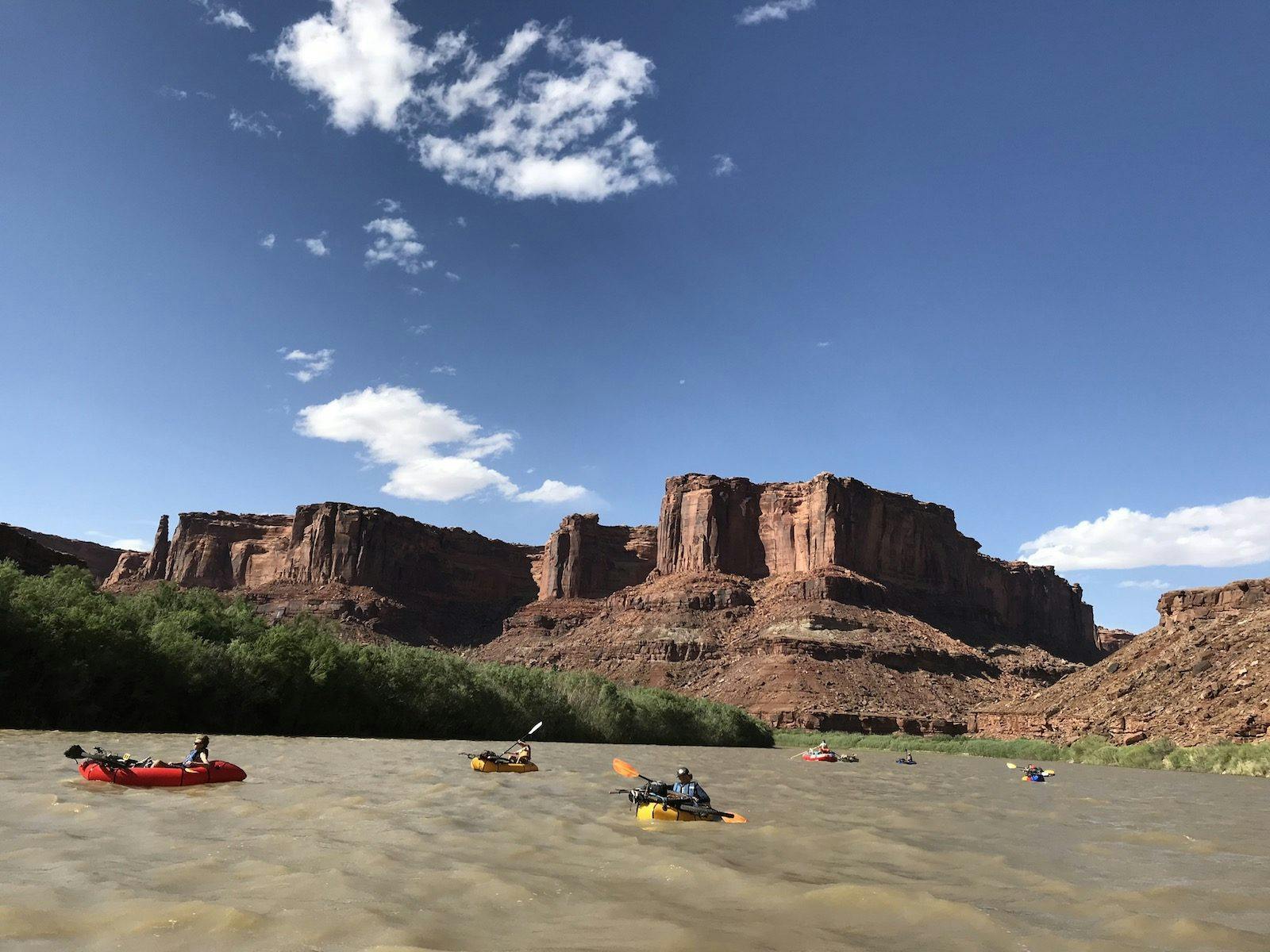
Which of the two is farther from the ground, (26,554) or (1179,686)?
(26,554)

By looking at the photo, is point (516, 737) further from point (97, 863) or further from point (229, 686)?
point (97, 863)

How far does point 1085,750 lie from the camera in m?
47.9

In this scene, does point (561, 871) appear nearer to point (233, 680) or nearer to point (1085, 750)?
point (233, 680)

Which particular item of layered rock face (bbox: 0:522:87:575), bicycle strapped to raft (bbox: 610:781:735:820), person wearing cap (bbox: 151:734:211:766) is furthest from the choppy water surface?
layered rock face (bbox: 0:522:87:575)

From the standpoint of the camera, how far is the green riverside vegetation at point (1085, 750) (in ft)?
123

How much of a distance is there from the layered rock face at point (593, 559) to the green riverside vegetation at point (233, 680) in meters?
80.4

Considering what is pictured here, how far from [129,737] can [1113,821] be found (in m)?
25.1

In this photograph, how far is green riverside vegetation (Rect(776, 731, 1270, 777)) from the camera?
1476 inches

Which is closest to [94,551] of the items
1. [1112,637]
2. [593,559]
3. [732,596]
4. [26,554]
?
[593,559]

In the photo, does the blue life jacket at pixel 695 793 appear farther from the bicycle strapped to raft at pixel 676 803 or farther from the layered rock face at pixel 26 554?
the layered rock face at pixel 26 554

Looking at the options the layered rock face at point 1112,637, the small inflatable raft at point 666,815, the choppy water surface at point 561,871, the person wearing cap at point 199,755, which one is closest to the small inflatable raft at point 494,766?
the choppy water surface at point 561,871

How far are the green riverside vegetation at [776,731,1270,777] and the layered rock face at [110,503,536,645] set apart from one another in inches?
2662

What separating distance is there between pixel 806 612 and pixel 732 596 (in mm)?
12841

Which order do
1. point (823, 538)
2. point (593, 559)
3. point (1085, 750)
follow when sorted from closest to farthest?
point (1085, 750) → point (823, 538) → point (593, 559)
